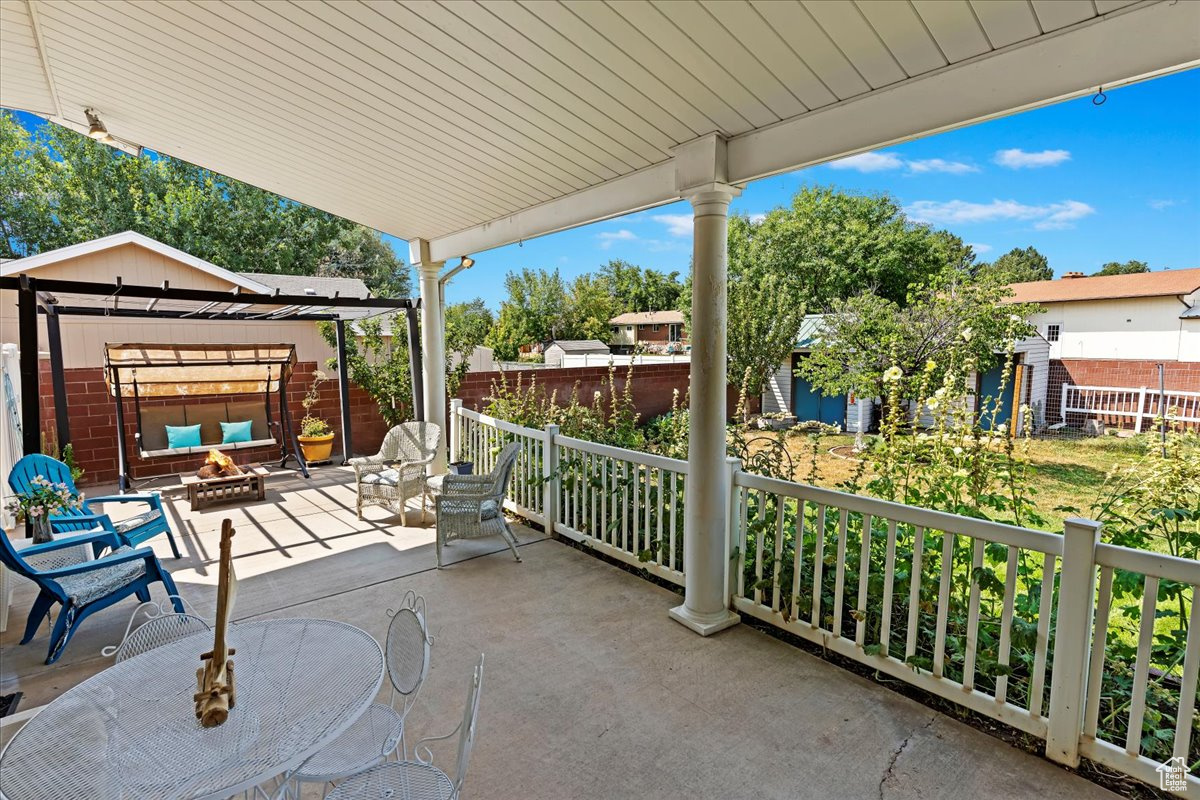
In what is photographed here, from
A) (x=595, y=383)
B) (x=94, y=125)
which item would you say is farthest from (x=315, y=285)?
(x=94, y=125)

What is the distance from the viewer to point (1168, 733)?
2.07 m

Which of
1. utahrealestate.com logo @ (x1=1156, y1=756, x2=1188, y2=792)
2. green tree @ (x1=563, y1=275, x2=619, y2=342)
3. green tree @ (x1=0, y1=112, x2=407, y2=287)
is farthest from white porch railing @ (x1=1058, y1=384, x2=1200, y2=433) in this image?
green tree @ (x1=563, y1=275, x2=619, y2=342)

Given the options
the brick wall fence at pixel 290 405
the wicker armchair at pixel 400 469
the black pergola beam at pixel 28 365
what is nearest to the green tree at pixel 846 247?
the brick wall fence at pixel 290 405

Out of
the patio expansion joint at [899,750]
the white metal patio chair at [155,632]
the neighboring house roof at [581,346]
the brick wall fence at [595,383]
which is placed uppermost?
the neighboring house roof at [581,346]

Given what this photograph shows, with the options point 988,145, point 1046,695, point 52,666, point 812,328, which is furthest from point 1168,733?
point 988,145

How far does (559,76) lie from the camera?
8.46ft

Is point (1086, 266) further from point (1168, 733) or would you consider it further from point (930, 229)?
point (1168, 733)

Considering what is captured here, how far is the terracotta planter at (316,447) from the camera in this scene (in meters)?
7.71

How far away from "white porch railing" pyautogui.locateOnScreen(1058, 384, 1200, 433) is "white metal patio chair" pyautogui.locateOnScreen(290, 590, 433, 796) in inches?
333

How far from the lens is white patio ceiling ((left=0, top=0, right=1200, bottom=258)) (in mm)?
1893

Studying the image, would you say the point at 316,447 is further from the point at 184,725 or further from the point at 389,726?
the point at 184,725

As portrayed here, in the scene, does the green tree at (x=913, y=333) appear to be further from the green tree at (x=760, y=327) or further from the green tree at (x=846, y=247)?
the green tree at (x=846, y=247)

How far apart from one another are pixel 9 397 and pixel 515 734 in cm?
598

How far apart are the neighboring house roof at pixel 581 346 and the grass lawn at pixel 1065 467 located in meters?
15.7
